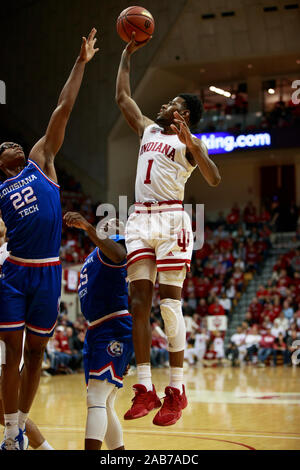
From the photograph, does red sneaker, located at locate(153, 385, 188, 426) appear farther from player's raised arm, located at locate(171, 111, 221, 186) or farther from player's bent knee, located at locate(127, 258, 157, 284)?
player's raised arm, located at locate(171, 111, 221, 186)

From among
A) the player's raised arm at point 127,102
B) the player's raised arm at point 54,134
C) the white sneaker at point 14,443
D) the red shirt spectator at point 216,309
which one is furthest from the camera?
the red shirt spectator at point 216,309

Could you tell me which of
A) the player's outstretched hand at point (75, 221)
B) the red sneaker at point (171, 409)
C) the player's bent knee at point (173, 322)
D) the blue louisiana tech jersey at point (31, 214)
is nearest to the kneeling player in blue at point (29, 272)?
the blue louisiana tech jersey at point (31, 214)

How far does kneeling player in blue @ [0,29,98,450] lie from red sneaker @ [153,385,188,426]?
100cm

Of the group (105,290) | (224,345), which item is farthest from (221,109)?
(105,290)

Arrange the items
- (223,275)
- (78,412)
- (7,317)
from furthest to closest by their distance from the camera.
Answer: (223,275)
(78,412)
(7,317)

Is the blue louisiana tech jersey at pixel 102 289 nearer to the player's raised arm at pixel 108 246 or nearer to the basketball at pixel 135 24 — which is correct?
the player's raised arm at pixel 108 246

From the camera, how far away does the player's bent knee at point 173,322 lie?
17.5 feet

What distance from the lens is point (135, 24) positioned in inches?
225

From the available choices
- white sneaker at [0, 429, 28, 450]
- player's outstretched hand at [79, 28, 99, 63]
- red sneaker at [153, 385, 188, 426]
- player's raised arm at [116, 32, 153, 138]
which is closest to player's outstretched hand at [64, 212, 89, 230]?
player's raised arm at [116, 32, 153, 138]

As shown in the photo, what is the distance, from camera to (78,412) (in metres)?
10.5

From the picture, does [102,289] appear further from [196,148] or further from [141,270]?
[196,148]

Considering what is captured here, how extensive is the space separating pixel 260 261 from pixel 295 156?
5154 mm

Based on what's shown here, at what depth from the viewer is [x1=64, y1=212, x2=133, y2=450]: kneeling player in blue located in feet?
17.8
